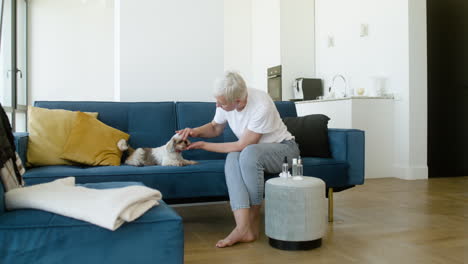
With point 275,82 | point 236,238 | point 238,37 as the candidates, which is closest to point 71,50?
point 238,37

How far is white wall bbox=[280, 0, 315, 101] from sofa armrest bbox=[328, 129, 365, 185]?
3.82m

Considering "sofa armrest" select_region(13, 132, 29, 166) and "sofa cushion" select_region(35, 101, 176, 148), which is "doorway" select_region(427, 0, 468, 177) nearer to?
"sofa cushion" select_region(35, 101, 176, 148)

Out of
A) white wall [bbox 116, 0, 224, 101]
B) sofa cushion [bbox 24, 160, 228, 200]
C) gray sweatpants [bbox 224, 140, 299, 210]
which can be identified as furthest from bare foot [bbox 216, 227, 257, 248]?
white wall [bbox 116, 0, 224, 101]

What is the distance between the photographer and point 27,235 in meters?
1.35

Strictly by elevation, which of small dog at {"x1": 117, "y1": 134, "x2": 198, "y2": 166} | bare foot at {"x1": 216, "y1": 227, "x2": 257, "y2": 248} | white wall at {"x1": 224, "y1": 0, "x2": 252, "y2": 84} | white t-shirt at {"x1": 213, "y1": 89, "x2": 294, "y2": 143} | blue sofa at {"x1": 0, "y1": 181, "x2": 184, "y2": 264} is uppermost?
white wall at {"x1": 224, "y1": 0, "x2": 252, "y2": 84}

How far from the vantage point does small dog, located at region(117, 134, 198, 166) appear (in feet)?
8.91

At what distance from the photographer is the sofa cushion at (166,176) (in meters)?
2.40

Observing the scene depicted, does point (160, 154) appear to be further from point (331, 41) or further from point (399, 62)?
point (331, 41)

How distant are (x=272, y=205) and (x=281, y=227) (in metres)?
0.12

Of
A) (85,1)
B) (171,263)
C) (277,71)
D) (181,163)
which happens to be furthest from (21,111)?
(171,263)

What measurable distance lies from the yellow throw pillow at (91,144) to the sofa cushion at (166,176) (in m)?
0.15

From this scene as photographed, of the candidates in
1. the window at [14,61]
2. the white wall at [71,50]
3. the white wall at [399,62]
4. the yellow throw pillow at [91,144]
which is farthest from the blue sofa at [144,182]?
the white wall at [71,50]

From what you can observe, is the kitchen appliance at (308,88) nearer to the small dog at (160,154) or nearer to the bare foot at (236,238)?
the small dog at (160,154)

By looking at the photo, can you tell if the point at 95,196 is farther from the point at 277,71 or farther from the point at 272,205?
the point at 277,71
